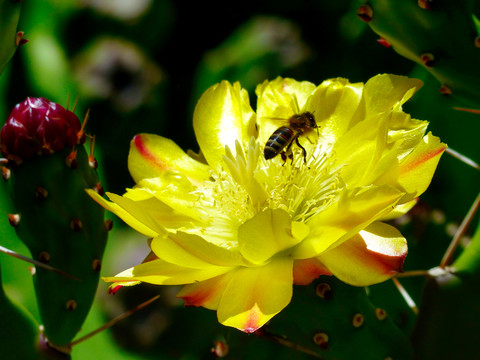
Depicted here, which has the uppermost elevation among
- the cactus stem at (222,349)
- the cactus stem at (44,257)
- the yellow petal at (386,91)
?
the yellow petal at (386,91)

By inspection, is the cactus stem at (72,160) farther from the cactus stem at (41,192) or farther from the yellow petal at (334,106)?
the yellow petal at (334,106)

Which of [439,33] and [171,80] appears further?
[171,80]

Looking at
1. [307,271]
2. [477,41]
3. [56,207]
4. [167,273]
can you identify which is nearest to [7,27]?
[56,207]

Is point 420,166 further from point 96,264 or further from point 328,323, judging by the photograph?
point 96,264

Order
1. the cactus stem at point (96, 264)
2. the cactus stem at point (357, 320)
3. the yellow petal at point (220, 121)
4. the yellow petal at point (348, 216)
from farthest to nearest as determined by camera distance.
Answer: the yellow petal at point (220, 121)
the cactus stem at point (96, 264)
the cactus stem at point (357, 320)
the yellow petal at point (348, 216)

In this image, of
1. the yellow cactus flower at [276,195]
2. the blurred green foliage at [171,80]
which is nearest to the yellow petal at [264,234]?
the yellow cactus flower at [276,195]

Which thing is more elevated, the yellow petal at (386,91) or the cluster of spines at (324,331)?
the yellow petal at (386,91)
